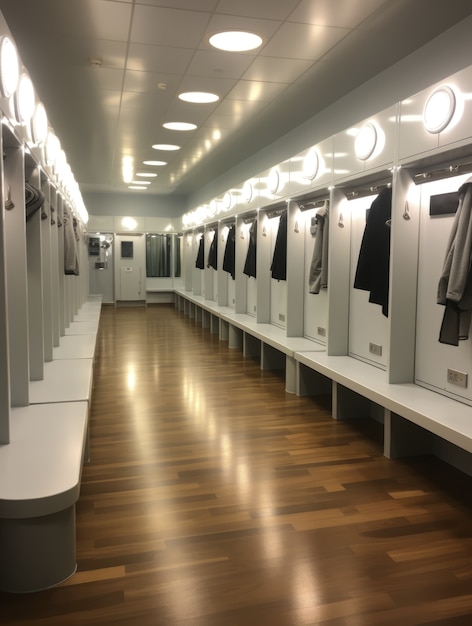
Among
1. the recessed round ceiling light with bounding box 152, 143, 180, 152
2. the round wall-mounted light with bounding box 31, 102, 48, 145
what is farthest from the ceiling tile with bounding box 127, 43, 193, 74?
the recessed round ceiling light with bounding box 152, 143, 180, 152

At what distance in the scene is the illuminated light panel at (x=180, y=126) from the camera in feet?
23.1

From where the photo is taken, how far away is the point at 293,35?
4.20 meters

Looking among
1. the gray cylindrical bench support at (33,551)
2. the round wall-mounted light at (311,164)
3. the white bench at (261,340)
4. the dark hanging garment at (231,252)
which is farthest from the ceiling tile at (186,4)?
the dark hanging garment at (231,252)

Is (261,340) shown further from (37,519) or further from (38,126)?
(37,519)

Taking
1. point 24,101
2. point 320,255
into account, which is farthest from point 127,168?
point 24,101

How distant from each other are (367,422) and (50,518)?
300cm

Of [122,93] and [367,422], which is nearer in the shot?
[367,422]

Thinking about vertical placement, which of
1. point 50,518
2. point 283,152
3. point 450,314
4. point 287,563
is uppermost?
point 283,152

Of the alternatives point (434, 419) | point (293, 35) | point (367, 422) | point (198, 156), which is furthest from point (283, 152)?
point (434, 419)

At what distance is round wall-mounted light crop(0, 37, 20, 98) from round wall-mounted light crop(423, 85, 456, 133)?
7.69 ft

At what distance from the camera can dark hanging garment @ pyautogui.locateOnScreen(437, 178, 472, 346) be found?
10.2ft

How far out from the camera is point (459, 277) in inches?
123

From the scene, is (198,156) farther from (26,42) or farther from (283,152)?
(26,42)

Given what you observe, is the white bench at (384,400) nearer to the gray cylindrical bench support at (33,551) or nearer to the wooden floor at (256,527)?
the wooden floor at (256,527)
